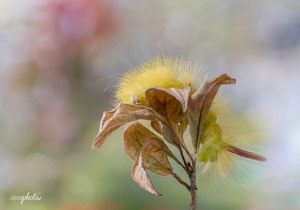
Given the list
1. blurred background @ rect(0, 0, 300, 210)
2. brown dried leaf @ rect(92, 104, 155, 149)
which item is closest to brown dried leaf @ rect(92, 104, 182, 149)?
brown dried leaf @ rect(92, 104, 155, 149)

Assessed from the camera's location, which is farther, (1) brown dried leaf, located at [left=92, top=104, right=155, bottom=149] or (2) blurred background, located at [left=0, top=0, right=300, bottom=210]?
(2) blurred background, located at [left=0, top=0, right=300, bottom=210]

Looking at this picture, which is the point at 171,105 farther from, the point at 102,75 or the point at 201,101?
the point at 102,75

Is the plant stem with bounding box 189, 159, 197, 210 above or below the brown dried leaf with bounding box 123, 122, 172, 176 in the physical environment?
below

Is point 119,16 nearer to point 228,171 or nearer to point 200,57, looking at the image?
point 200,57

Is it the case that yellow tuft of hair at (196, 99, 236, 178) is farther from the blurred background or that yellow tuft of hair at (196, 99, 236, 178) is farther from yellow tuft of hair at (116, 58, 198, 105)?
the blurred background

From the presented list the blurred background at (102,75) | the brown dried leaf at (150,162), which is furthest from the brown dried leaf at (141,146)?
the blurred background at (102,75)
